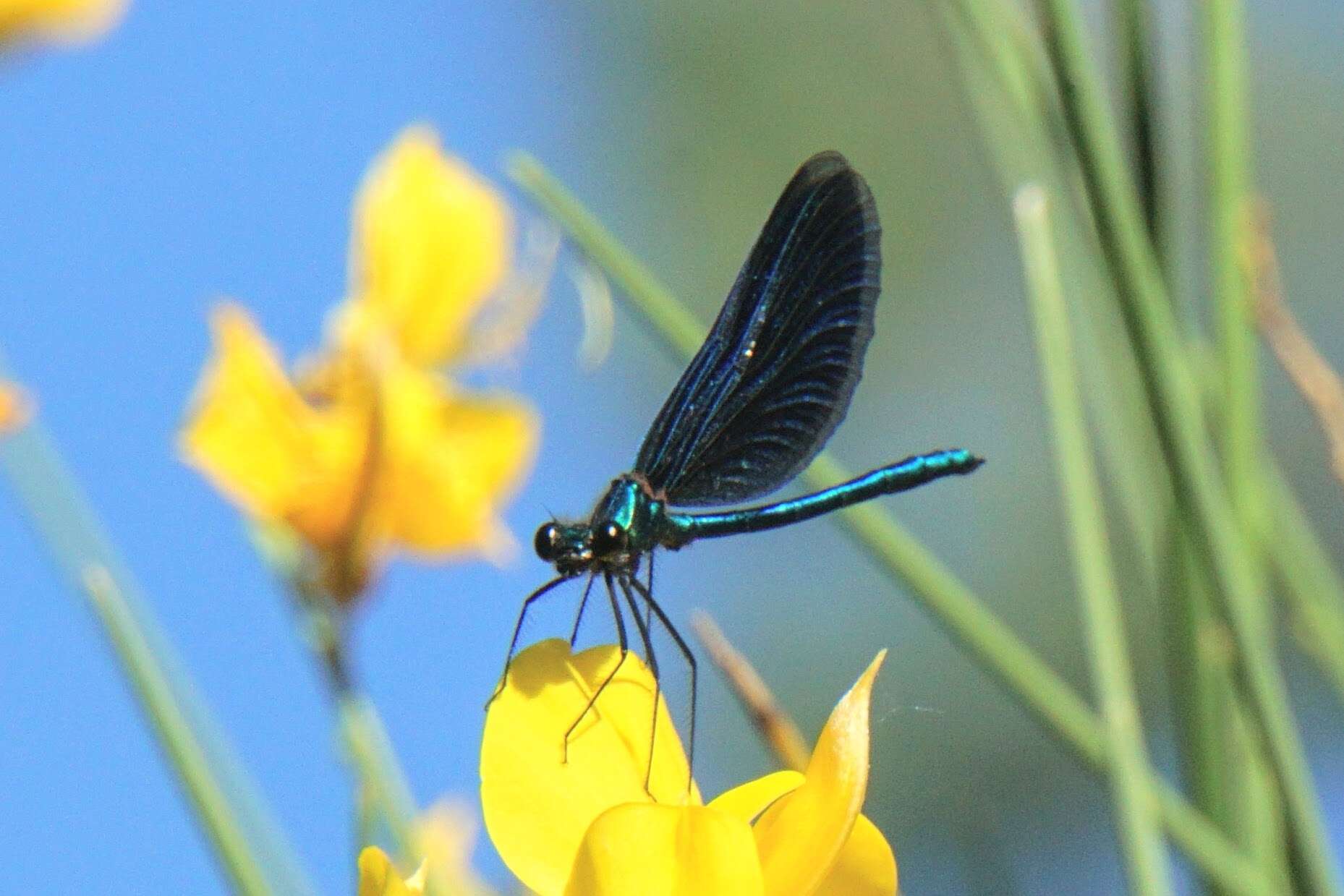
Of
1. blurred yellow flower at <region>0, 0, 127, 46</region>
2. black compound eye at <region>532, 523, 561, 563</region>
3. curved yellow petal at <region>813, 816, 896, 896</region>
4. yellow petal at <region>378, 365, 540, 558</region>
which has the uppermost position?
blurred yellow flower at <region>0, 0, 127, 46</region>

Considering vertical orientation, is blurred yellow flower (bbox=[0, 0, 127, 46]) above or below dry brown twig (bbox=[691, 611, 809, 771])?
above

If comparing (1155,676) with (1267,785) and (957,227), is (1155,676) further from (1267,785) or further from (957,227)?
(1267,785)

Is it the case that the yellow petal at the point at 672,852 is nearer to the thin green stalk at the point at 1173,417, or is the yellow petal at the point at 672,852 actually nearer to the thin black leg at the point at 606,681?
the thin black leg at the point at 606,681

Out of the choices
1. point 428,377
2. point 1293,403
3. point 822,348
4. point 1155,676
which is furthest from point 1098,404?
point 1293,403

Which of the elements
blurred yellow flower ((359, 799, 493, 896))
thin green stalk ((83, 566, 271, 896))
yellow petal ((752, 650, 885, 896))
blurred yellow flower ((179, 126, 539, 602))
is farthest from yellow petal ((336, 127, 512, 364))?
yellow petal ((752, 650, 885, 896))

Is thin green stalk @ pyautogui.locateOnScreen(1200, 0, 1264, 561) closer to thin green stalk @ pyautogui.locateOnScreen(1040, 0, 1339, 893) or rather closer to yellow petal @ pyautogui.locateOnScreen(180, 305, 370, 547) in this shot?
thin green stalk @ pyautogui.locateOnScreen(1040, 0, 1339, 893)

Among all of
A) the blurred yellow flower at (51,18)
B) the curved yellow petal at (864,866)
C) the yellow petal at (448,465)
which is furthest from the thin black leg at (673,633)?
the blurred yellow flower at (51,18)
